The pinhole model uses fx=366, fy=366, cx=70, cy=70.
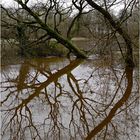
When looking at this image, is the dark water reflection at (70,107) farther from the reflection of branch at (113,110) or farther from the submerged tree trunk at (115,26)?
the submerged tree trunk at (115,26)

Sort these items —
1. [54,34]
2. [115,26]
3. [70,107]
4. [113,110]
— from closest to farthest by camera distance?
[113,110]
[70,107]
[115,26]
[54,34]

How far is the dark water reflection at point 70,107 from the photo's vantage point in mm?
5105

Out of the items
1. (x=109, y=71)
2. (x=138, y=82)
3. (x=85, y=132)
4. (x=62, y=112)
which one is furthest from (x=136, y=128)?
(x=109, y=71)

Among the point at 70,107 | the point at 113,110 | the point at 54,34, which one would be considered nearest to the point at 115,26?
the point at 70,107

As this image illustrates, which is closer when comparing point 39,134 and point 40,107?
point 39,134

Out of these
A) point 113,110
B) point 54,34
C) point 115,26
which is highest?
point 54,34

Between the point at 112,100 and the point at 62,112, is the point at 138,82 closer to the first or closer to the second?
the point at 112,100

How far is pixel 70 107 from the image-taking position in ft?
21.7

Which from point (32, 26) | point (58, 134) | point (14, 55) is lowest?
point (58, 134)

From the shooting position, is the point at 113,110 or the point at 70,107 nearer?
the point at 113,110

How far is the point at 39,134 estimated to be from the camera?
507 centimetres

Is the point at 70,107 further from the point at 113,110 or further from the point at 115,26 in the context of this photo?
the point at 115,26

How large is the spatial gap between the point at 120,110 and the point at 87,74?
192 inches

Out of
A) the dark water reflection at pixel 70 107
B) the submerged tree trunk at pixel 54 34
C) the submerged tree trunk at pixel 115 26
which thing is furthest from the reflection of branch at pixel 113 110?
the submerged tree trunk at pixel 54 34
